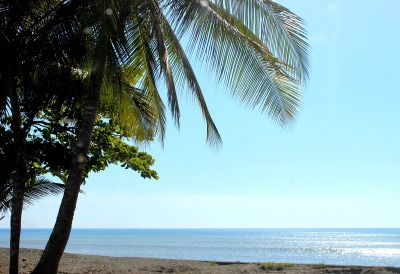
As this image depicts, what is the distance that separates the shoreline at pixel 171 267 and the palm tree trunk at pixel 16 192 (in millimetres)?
1946

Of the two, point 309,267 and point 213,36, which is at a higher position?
point 213,36

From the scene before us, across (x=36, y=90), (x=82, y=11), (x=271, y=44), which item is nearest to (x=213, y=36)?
(x=271, y=44)

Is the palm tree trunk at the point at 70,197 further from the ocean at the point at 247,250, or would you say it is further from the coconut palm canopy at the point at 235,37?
the ocean at the point at 247,250

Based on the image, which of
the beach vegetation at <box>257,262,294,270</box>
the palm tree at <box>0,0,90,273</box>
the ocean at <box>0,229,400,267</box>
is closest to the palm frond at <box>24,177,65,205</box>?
the palm tree at <box>0,0,90,273</box>

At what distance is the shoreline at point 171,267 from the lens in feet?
36.8

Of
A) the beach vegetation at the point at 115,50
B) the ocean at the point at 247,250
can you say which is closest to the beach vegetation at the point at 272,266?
the beach vegetation at the point at 115,50

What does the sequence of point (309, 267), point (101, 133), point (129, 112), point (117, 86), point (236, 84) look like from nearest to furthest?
1. point (236, 84)
2. point (117, 86)
3. point (129, 112)
4. point (101, 133)
5. point (309, 267)

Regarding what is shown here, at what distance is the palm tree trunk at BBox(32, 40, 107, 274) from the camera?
7.36 m

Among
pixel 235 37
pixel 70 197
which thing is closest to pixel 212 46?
pixel 235 37

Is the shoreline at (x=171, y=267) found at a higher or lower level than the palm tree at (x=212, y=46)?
lower

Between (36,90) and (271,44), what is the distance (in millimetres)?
4520

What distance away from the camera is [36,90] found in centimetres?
899

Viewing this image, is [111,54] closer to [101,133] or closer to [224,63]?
[224,63]

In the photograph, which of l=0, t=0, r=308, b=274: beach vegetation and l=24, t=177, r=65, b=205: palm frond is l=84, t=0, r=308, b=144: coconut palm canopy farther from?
l=24, t=177, r=65, b=205: palm frond
